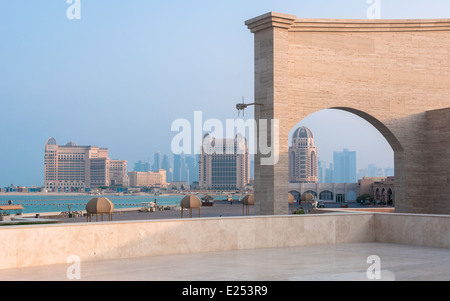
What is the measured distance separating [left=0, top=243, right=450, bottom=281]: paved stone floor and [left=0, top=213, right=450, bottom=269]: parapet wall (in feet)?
1.04

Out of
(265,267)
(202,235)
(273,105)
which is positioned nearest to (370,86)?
(273,105)

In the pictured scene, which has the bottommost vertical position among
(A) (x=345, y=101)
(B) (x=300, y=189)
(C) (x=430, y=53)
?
(B) (x=300, y=189)

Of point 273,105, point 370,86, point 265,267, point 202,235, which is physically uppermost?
point 370,86

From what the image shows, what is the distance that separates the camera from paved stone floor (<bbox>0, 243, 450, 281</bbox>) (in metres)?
9.20

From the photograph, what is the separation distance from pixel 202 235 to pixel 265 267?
2.65 meters

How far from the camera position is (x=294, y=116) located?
21.4 meters

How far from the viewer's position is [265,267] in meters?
10.3

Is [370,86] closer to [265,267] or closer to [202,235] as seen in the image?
[202,235]

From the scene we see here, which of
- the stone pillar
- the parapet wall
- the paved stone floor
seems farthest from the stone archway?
the paved stone floor

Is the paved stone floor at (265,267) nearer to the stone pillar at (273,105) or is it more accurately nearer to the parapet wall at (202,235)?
the parapet wall at (202,235)

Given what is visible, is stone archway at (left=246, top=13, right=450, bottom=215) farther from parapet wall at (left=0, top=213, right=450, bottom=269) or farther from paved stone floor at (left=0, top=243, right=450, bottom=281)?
paved stone floor at (left=0, top=243, right=450, bottom=281)
